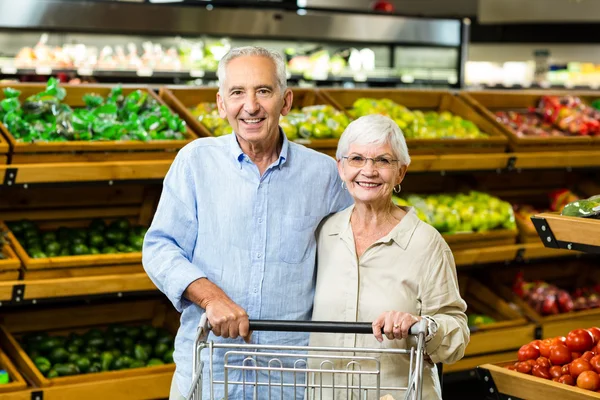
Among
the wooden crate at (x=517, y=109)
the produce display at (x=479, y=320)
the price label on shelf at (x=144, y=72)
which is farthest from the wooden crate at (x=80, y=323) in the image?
the price label on shelf at (x=144, y=72)

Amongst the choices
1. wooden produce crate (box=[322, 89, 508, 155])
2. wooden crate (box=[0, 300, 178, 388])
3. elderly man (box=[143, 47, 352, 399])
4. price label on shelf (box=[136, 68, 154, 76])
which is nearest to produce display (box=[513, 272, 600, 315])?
wooden produce crate (box=[322, 89, 508, 155])

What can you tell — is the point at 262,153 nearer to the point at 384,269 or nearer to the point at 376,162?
the point at 376,162

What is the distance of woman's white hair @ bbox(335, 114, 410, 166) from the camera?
2449 mm

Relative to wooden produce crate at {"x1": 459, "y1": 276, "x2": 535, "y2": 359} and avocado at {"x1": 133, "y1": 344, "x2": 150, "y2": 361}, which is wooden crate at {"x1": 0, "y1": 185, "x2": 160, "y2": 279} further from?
wooden produce crate at {"x1": 459, "y1": 276, "x2": 535, "y2": 359}

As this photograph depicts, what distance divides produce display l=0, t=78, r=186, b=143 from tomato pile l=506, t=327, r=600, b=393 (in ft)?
6.37

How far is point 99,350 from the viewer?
4289 millimetres

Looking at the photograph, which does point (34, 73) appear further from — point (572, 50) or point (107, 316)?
point (572, 50)

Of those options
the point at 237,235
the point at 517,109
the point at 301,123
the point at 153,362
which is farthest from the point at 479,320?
the point at 237,235

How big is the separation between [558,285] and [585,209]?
3.52 meters

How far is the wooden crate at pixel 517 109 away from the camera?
5.04 m

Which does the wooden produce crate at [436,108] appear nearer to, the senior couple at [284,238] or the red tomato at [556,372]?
the red tomato at [556,372]

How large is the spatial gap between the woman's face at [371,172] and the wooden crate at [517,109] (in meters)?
2.68

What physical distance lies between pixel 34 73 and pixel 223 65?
4.89 metres

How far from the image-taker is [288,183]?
2.59 metres
